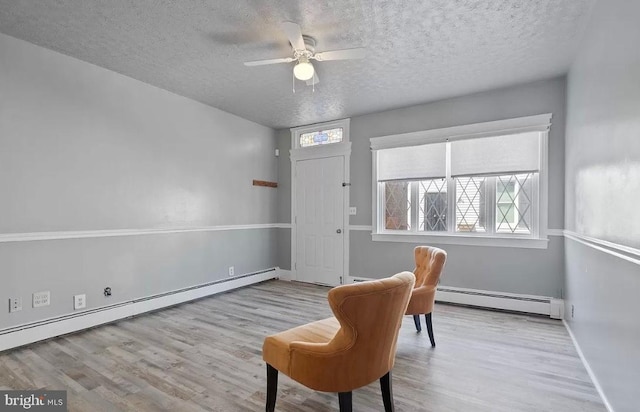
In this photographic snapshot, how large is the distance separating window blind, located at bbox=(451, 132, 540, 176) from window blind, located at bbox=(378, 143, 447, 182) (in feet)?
0.60

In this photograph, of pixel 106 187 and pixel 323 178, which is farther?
pixel 323 178

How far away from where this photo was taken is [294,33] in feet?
7.81

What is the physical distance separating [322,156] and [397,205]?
1.53 meters

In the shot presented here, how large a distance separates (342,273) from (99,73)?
163 inches

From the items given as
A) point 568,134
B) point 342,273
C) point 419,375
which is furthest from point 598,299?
point 342,273

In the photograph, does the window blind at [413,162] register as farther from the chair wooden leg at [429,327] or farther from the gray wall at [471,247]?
the chair wooden leg at [429,327]

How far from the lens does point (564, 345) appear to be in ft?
9.57

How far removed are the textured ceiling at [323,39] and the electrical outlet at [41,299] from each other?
91.9 inches

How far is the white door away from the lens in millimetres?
5211

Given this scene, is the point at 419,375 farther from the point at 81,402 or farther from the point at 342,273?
the point at 342,273

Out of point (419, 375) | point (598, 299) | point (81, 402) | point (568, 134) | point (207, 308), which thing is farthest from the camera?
point (207, 308)

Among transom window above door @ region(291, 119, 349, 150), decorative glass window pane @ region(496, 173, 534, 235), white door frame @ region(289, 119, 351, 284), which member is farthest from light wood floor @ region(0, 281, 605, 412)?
transom window above door @ region(291, 119, 349, 150)

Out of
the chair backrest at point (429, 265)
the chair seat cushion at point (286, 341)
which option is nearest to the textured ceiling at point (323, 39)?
the chair backrest at point (429, 265)

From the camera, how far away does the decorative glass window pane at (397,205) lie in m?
4.67
